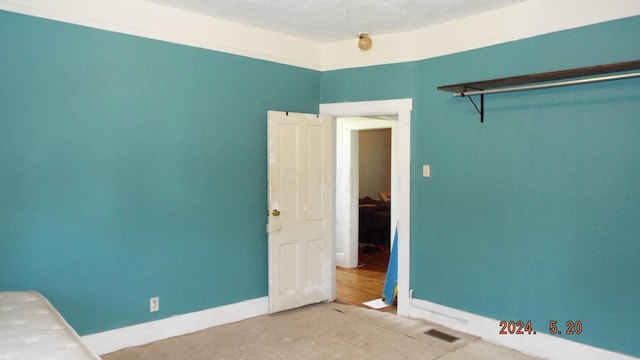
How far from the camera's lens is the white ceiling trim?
3.09m

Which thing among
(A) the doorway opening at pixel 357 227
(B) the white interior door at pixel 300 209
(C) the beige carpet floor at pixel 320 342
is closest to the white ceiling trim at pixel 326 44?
(B) the white interior door at pixel 300 209

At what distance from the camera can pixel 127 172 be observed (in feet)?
11.2

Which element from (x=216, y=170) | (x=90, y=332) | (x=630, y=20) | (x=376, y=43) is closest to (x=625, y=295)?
(x=630, y=20)

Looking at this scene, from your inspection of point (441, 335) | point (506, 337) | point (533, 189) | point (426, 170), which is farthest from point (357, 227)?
point (533, 189)

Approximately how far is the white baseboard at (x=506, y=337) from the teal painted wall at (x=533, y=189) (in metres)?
0.05

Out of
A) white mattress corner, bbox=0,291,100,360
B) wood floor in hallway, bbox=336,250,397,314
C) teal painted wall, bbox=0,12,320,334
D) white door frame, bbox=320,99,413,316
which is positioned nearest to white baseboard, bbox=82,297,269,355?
teal painted wall, bbox=0,12,320,334

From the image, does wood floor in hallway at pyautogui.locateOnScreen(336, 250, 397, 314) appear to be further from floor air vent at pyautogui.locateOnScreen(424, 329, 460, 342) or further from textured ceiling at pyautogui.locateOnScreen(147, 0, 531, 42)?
textured ceiling at pyautogui.locateOnScreen(147, 0, 531, 42)

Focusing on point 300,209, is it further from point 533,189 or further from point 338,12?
point 533,189

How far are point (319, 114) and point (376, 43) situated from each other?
91 centimetres

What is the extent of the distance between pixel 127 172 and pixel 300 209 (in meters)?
1.66

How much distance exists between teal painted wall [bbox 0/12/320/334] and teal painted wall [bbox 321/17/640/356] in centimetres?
151

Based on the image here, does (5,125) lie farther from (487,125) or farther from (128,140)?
(487,125)

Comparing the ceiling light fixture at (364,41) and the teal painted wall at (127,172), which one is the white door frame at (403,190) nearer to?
the ceiling light fixture at (364,41)

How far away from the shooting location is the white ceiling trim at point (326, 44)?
3.09 meters
